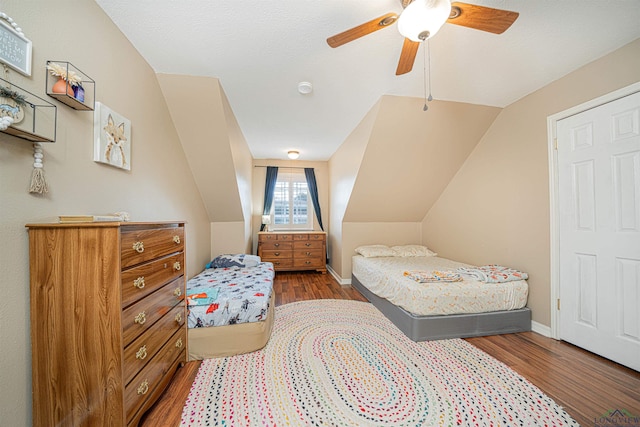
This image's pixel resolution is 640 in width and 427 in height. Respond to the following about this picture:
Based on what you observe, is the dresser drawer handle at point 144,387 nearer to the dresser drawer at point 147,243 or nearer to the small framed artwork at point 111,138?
the dresser drawer at point 147,243

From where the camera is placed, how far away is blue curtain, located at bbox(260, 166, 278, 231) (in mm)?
4766

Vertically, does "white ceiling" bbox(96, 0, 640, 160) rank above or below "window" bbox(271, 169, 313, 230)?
above

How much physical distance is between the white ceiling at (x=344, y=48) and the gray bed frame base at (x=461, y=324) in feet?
7.38

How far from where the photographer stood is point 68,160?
1.16 metres

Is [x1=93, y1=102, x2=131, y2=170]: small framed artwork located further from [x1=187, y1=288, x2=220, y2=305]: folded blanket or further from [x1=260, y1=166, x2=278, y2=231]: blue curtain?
[x1=260, y1=166, x2=278, y2=231]: blue curtain

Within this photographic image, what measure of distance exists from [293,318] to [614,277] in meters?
2.79

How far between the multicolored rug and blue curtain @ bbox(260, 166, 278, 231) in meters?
2.99

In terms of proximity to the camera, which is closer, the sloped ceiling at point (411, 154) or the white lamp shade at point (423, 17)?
the white lamp shade at point (423, 17)

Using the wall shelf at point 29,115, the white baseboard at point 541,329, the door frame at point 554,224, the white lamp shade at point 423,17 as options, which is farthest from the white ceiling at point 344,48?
the white baseboard at point 541,329

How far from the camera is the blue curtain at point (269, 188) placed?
4.77m

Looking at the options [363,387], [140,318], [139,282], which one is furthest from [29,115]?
[363,387]

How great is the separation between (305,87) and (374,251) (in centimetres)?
255

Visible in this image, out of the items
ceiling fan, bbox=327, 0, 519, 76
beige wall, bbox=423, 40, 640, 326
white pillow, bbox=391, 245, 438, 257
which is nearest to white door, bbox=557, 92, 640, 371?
beige wall, bbox=423, 40, 640, 326

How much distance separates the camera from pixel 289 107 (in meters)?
2.48
